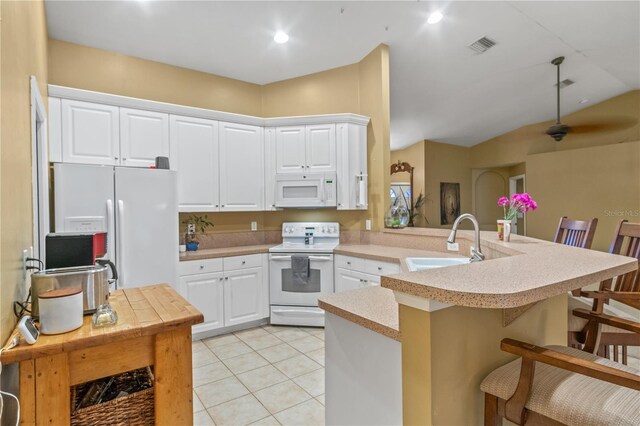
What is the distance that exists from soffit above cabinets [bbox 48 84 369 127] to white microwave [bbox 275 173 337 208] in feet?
2.14

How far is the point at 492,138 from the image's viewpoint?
8.25 m

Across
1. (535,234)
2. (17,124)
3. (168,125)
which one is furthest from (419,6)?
(535,234)

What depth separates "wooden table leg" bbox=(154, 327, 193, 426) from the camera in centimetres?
135

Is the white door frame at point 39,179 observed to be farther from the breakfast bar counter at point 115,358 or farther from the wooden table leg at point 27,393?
the wooden table leg at point 27,393

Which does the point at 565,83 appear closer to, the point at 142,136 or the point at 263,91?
the point at 263,91

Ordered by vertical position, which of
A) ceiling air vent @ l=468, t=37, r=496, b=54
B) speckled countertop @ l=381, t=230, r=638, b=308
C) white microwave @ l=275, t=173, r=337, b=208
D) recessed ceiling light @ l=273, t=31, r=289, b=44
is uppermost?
ceiling air vent @ l=468, t=37, r=496, b=54

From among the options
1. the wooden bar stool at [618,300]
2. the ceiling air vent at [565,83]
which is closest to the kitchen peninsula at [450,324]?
the wooden bar stool at [618,300]

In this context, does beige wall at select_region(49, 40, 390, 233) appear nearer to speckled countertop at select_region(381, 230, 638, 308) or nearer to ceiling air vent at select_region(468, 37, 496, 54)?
ceiling air vent at select_region(468, 37, 496, 54)

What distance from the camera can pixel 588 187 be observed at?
21.9 ft

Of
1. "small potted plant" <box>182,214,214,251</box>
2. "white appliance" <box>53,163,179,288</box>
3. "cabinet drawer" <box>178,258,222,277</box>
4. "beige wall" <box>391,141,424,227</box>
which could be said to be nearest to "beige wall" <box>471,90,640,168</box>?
"beige wall" <box>391,141,424,227</box>

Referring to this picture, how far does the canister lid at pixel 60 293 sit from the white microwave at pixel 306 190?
9.19ft

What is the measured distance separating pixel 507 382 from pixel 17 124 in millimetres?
2227

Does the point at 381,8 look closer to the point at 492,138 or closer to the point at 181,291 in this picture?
the point at 181,291

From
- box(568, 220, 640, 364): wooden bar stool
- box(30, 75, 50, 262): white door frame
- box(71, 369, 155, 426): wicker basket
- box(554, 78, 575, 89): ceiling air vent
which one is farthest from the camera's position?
box(554, 78, 575, 89): ceiling air vent
